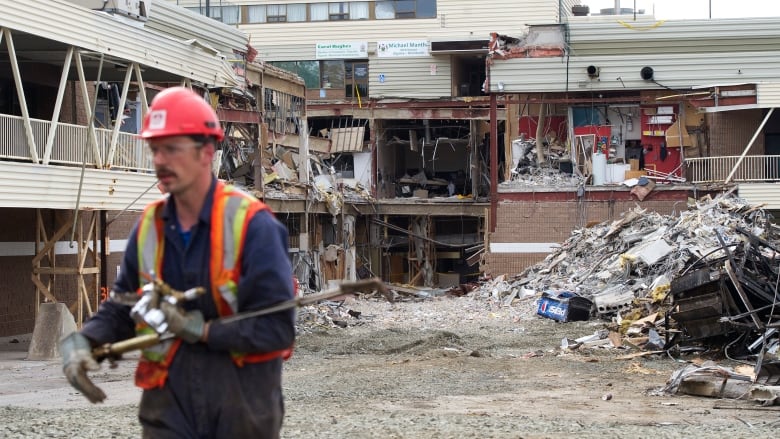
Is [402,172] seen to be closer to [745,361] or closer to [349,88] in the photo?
[349,88]

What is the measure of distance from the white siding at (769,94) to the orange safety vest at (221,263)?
38092 millimetres

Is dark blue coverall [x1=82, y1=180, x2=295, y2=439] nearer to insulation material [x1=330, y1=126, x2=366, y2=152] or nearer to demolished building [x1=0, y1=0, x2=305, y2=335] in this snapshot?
demolished building [x1=0, y1=0, x2=305, y2=335]

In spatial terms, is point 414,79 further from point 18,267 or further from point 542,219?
→ point 18,267

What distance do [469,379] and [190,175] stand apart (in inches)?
471

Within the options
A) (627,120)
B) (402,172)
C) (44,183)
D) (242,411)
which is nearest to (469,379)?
(44,183)

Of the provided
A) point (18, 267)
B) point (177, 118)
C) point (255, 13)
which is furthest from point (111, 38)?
point (255, 13)

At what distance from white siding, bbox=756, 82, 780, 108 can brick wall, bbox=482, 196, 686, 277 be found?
4.52 metres

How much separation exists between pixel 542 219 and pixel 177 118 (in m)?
36.0

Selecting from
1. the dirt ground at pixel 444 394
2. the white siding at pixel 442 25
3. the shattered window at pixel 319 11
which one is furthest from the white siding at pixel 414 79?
the dirt ground at pixel 444 394

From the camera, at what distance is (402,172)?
56656 millimetres

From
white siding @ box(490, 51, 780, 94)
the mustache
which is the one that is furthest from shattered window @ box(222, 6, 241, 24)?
the mustache

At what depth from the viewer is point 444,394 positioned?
558 inches

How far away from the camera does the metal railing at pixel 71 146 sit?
753 inches

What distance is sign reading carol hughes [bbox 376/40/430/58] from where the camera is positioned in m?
Answer: 55.2
